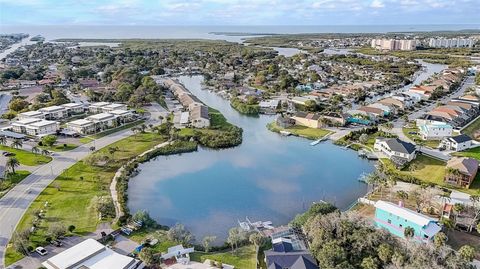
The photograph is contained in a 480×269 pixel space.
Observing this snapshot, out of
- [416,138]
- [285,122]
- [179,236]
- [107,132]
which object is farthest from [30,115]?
[416,138]

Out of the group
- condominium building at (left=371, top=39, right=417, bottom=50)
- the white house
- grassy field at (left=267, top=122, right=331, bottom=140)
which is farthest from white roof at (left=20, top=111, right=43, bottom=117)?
condominium building at (left=371, top=39, right=417, bottom=50)

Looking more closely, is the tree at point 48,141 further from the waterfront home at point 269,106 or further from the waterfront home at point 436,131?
the waterfront home at point 436,131

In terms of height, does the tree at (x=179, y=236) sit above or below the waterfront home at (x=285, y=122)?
below

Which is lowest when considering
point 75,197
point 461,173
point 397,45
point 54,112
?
point 75,197

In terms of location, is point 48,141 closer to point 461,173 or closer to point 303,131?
point 303,131

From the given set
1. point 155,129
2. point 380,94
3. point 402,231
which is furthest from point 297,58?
point 402,231

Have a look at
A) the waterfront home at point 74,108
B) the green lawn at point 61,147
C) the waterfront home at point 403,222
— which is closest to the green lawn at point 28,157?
the green lawn at point 61,147
